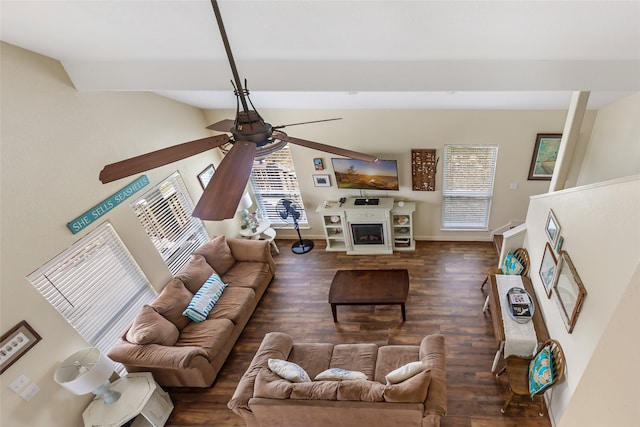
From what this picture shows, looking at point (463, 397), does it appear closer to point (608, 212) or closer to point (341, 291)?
point (341, 291)

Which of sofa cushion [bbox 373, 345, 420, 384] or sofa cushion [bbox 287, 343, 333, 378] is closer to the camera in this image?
sofa cushion [bbox 373, 345, 420, 384]

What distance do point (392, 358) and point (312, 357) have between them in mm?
885

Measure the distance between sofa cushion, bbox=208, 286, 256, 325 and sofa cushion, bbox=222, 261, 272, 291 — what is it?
139 mm

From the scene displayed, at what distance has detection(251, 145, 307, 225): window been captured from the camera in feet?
18.8

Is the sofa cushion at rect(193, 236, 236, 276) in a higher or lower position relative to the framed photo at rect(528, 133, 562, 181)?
lower

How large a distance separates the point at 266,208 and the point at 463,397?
14.7ft

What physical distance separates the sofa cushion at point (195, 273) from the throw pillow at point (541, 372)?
4.04 m

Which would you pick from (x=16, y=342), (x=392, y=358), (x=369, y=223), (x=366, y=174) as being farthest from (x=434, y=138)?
→ (x=16, y=342)

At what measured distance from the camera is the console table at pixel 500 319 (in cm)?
325

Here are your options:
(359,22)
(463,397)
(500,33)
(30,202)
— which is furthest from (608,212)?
(30,202)

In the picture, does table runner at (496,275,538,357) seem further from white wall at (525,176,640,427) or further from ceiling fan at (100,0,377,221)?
ceiling fan at (100,0,377,221)

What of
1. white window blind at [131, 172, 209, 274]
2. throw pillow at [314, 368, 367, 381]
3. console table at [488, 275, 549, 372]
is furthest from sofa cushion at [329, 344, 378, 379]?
white window blind at [131, 172, 209, 274]

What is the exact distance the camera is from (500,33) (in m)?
2.10

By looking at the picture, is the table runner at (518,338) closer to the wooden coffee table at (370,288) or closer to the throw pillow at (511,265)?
the throw pillow at (511,265)
